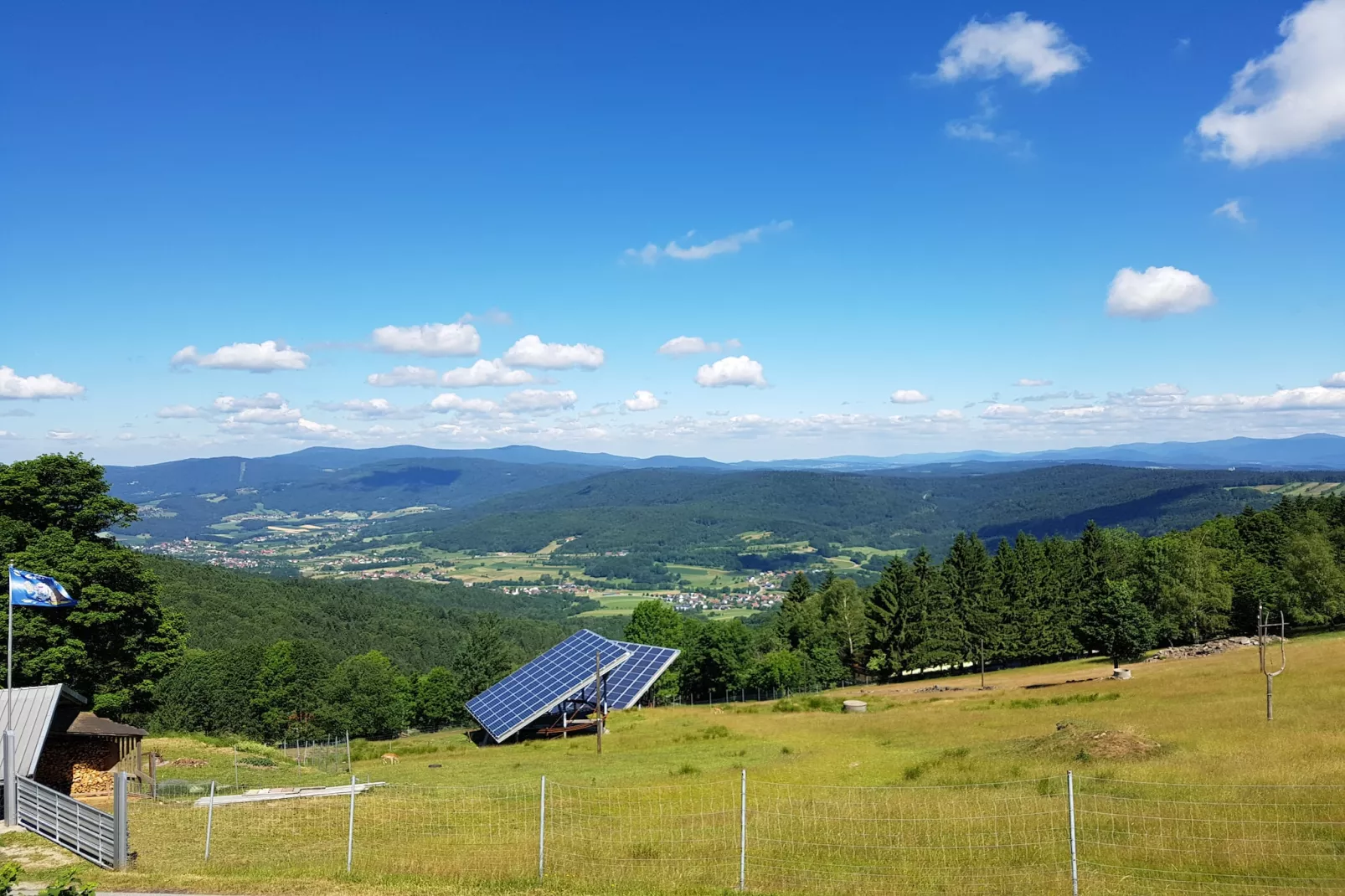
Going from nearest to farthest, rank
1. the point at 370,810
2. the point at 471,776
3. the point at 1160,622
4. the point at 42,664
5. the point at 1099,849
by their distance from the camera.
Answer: the point at 1099,849 < the point at 370,810 < the point at 42,664 < the point at 471,776 < the point at 1160,622

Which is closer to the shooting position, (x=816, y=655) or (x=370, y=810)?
(x=370, y=810)

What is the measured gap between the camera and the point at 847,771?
26391mm

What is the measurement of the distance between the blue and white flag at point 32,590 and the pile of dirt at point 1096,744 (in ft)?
96.8

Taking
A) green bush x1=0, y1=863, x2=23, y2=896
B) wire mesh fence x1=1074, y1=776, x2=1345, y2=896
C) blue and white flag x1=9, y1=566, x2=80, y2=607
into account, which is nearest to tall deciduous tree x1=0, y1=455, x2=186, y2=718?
blue and white flag x1=9, y1=566, x2=80, y2=607

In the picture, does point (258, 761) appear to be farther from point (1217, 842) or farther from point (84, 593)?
point (1217, 842)

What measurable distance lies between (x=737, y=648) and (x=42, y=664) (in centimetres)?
6214

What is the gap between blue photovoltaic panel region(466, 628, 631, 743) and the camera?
48.7m

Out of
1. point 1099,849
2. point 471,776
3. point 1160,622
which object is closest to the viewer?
point 1099,849

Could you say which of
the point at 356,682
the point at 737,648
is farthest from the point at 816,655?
the point at 356,682

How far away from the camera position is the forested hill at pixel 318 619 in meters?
111

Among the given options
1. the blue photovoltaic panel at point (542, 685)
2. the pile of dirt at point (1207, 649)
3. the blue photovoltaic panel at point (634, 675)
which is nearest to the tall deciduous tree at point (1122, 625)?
the pile of dirt at point (1207, 649)

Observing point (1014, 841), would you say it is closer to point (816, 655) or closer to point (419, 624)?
point (816, 655)

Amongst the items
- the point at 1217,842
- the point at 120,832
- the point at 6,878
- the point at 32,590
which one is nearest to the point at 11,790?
the point at 120,832

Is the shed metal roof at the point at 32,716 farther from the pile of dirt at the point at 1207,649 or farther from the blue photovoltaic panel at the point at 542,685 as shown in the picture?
the pile of dirt at the point at 1207,649
